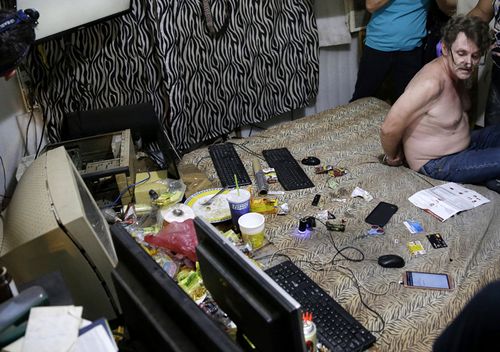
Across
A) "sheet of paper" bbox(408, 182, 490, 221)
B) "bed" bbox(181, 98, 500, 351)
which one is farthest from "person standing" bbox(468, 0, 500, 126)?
"sheet of paper" bbox(408, 182, 490, 221)

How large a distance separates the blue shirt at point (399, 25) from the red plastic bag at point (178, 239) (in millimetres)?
2473

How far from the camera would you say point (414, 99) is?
2418 mm

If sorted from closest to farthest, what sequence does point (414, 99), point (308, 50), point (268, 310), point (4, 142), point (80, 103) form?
1. point (268, 310)
2. point (414, 99)
3. point (4, 142)
4. point (80, 103)
5. point (308, 50)

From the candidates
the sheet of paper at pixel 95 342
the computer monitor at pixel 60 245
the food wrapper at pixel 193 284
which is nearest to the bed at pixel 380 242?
the food wrapper at pixel 193 284

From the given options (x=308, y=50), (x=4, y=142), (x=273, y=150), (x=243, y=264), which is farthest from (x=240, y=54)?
(x=243, y=264)

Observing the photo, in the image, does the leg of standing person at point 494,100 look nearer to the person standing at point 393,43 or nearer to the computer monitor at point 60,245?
the person standing at point 393,43

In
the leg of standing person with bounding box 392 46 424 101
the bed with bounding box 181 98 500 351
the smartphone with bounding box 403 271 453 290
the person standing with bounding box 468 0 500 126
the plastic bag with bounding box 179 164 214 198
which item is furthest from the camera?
the leg of standing person with bounding box 392 46 424 101

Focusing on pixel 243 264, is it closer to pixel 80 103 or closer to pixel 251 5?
pixel 80 103

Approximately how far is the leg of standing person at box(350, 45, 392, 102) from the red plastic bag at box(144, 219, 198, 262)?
2.41 m

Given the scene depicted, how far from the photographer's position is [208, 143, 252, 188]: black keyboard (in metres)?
2.47

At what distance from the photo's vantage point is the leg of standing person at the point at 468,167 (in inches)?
93.7

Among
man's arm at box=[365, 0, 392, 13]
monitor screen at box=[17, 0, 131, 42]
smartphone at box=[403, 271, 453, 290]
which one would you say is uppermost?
monitor screen at box=[17, 0, 131, 42]

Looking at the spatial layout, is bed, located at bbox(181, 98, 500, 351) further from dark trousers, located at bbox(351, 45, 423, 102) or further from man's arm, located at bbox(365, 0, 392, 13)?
man's arm, located at bbox(365, 0, 392, 13)

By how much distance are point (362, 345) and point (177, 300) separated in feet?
2.59
